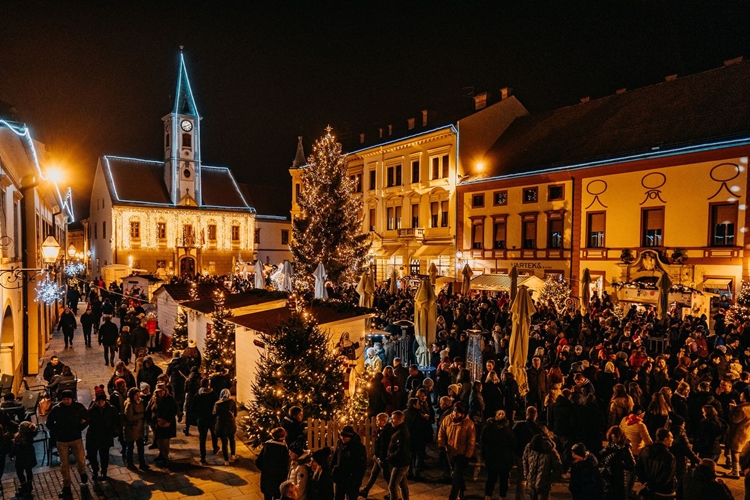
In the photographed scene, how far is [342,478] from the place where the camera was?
281 inches

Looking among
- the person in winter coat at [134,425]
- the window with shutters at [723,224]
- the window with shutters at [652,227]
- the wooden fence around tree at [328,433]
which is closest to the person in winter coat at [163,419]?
the person in winter coat at [134,425]

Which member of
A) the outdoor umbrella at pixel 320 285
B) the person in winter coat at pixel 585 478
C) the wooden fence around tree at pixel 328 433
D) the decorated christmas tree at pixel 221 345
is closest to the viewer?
the person in winter coat at pixel 585 478

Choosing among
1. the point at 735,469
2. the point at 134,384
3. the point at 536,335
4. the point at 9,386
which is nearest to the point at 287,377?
the point at 134,384

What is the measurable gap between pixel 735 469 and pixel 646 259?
17.6m

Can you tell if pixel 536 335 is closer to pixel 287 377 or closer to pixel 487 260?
pixel 287 377

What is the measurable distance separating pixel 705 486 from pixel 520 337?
597 cm

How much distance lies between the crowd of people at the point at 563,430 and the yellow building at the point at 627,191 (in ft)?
35.3

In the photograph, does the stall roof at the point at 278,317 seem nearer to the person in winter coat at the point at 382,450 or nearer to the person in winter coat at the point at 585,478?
the person in winter coat at the point at 382,450

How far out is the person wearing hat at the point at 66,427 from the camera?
8.37 meters

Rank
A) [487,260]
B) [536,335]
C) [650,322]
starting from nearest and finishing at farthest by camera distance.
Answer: [536,335]
[650,322]
[487,260]

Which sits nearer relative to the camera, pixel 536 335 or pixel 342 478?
pixel 342 478

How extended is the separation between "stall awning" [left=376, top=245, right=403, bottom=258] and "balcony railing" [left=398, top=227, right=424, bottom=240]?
47.2 inches

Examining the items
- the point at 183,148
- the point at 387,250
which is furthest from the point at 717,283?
the point at 183,148

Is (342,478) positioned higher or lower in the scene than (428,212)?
lower
